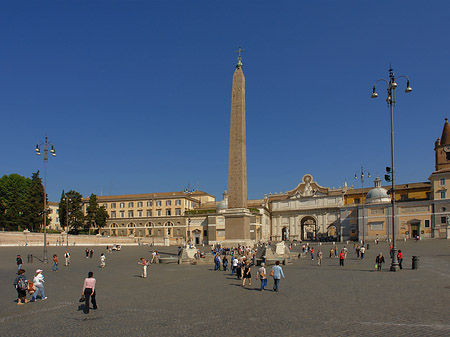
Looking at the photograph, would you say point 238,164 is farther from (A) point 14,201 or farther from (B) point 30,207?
(A) point 14,201

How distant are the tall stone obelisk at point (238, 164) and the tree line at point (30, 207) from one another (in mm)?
30110

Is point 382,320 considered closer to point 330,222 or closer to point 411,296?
point 411,296

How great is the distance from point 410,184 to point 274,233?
79.5 ft

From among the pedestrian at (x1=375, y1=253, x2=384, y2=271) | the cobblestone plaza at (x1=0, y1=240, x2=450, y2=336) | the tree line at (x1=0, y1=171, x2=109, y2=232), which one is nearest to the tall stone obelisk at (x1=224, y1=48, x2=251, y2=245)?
the pedestrian at (x1=375, y1=253, x2=384, y2=271)

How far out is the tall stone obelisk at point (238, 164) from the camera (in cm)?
3141

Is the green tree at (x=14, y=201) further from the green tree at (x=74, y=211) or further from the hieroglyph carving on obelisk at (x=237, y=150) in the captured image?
the hieroglyph carving on obelisk at (x=237, y=150)

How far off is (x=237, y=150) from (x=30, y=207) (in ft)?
106

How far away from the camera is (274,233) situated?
251 feet

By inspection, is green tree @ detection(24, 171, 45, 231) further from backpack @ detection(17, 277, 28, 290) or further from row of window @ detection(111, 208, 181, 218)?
backpack @ detection(17, 277, 28, 290)

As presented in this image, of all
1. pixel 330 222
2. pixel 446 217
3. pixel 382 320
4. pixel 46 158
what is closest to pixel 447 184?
pixel 446 217

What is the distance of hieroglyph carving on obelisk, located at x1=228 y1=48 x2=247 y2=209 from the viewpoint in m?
31.4

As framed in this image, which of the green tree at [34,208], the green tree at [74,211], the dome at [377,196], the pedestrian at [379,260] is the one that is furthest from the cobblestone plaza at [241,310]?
the dome at [377,196]

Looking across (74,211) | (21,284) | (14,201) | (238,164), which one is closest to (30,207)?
(14,201)

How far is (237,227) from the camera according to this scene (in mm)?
32062
